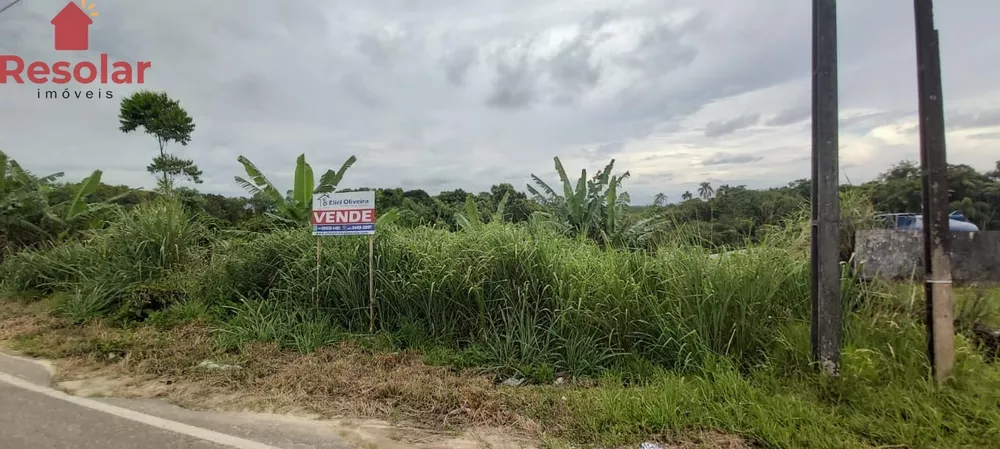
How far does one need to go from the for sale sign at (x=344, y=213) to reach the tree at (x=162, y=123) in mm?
17914

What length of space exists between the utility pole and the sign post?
500cm

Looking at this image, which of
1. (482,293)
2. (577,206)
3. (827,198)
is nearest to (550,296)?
(482,293)

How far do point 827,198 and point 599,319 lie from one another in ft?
6.75

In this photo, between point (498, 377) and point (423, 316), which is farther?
point (423, 316)

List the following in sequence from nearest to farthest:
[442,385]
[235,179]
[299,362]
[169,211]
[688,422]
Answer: [688,422]
[442,385]
[299,362]
[169,211]
[235,179]

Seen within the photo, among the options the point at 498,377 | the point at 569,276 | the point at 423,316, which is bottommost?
the point at 498,377

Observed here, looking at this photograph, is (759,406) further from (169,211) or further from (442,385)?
(169,211)

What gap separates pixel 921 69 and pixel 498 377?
4032 mm

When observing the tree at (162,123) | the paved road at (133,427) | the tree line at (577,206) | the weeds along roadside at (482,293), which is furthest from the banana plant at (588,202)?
the tree at (162,123)

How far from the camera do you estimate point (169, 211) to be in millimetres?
7809

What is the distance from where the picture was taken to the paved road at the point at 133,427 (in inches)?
121

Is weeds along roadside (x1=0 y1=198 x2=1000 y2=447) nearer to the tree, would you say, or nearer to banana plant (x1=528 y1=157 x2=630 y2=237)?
banana plant (x1=528 y1=157 x2=630 y2=237)

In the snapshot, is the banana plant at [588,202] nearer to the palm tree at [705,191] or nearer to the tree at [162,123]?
the palm tree at [705,191]

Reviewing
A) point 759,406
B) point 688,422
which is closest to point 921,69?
point 759,406
